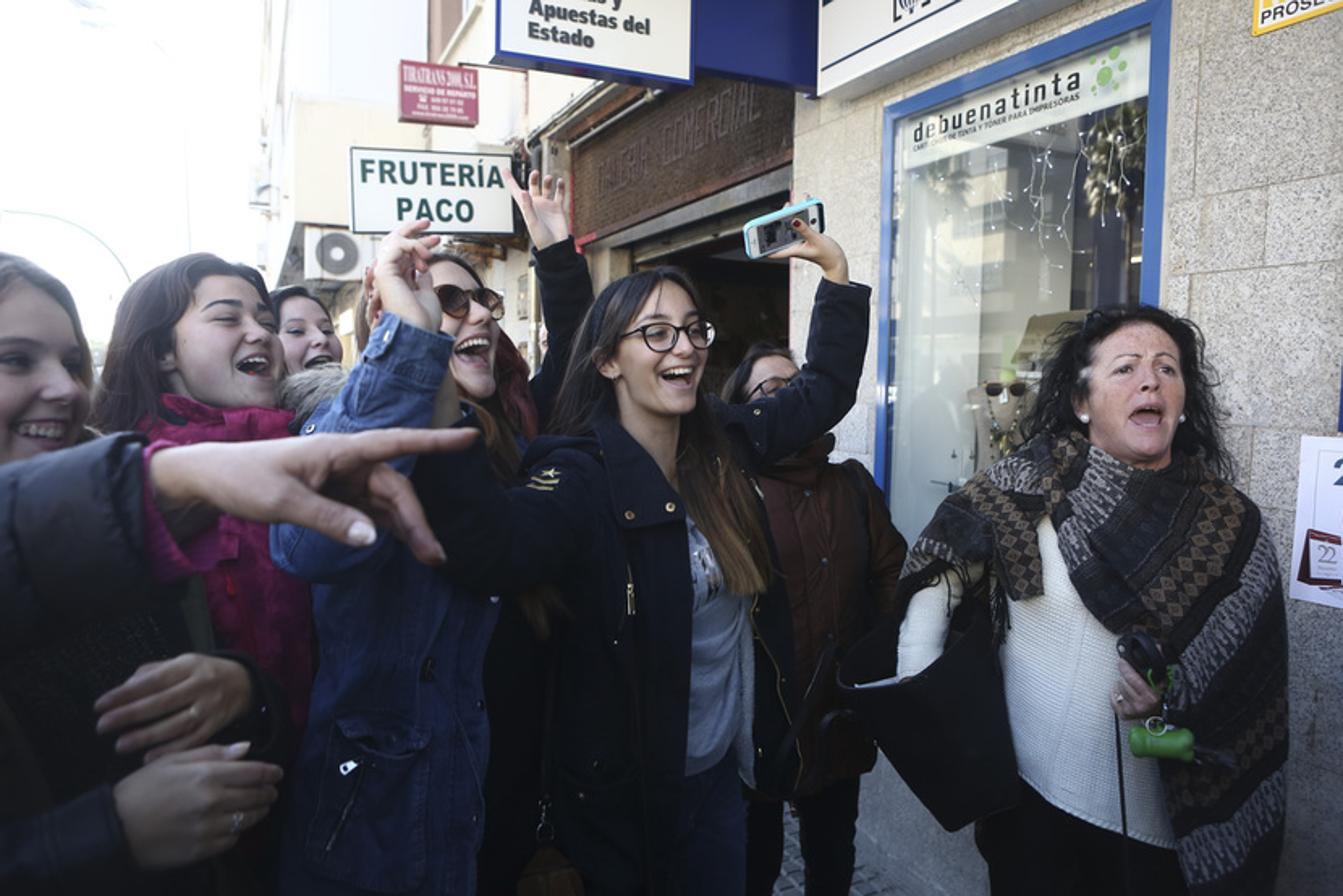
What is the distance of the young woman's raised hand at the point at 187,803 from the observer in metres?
1.03

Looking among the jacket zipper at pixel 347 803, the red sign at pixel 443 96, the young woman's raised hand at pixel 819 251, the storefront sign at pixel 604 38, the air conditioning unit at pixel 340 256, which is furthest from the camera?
the air conditioning unit at pixel 340 256

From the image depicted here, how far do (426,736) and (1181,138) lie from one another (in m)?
2.75

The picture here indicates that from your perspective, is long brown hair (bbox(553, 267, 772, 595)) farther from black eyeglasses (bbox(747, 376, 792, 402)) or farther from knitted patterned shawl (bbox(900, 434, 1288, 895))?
black eyeglasses (bbox(747, 376, 792, 402))

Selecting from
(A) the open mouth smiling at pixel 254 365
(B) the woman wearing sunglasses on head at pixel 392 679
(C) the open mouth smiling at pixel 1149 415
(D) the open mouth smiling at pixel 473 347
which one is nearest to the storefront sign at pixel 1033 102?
(C) the open mouth smiling at pixel 1149 415

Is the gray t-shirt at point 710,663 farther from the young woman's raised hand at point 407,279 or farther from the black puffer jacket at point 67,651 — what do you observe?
the black puffer jacket at point 67,651

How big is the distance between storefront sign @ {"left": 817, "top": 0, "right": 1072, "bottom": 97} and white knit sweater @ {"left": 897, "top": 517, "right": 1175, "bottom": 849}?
204cm

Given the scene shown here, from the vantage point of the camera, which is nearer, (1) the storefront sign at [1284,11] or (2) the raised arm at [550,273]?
(1) the storefront sign at [1284,11]

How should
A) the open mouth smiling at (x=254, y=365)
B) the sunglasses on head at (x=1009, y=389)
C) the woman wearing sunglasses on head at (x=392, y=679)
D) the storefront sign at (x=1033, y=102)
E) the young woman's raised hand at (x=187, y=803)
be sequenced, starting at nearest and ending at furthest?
the young woman's raised hand at (x=187, y=803) < the woman wearing sunglasses on head at (x=392, y=679) < the open mouth smiling at (x=254, y=365) < the storefront sign at (x=1033, y=102) < the sunglasses on head at (x=1009, y=389)

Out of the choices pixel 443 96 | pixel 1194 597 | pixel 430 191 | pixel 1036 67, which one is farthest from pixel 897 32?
pixel 443 96

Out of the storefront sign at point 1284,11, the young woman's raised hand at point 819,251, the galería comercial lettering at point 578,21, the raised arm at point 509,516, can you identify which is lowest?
the raised arm at point 509,516

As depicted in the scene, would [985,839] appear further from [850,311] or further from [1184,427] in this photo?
[850,311]

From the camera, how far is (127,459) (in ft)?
2.97

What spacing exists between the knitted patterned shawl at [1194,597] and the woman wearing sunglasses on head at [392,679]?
48.1 inches

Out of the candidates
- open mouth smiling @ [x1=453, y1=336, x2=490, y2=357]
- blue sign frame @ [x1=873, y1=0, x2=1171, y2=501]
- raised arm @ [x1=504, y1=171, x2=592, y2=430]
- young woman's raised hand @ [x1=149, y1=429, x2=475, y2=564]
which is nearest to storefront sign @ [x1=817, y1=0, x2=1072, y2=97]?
blue sign frame @ [x1=873, y1=0, x2=1171, y2=501]
